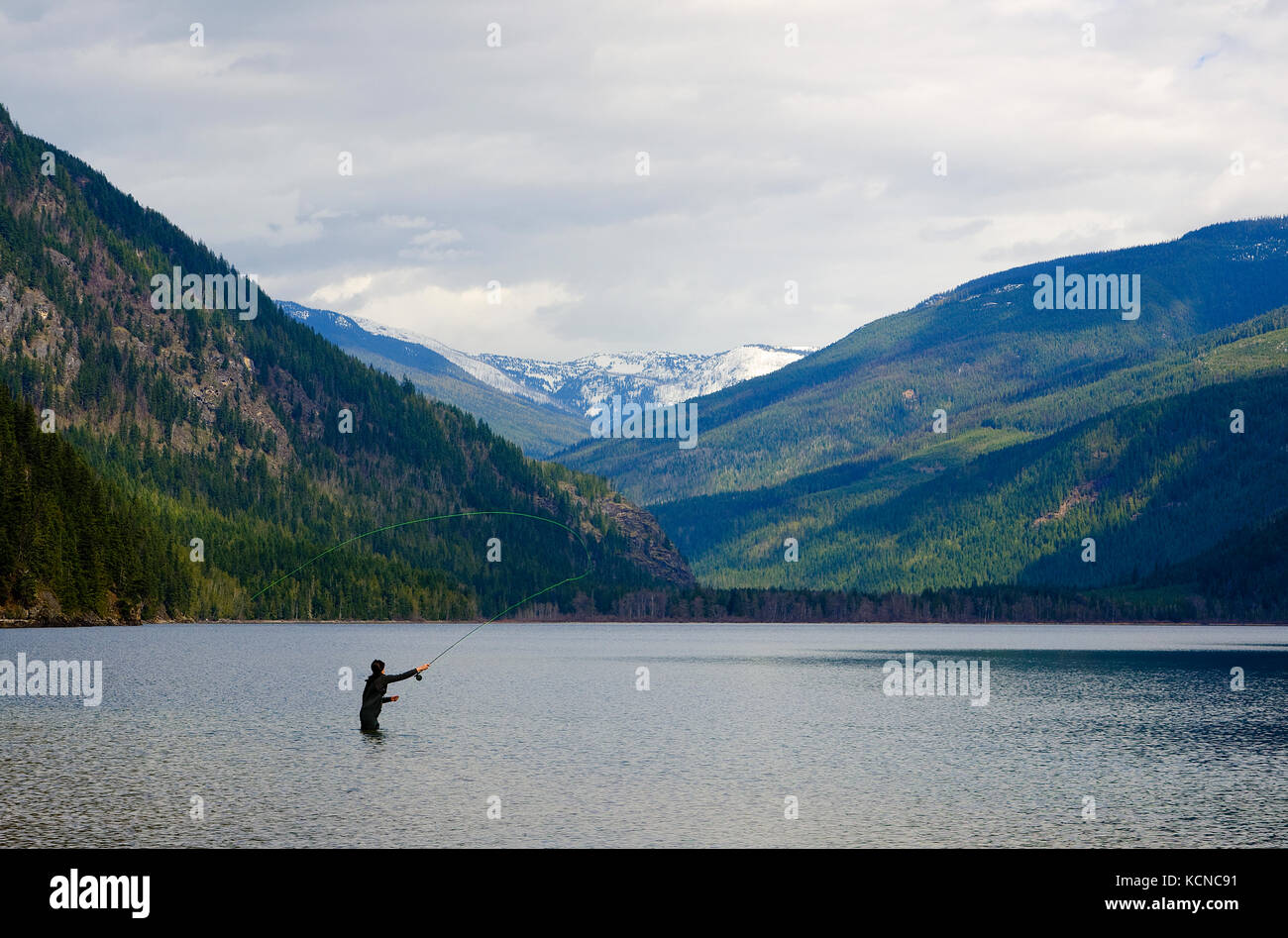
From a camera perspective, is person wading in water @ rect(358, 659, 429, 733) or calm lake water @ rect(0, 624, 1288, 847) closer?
calm lake water @ rect(0, 624, 1288, 847)

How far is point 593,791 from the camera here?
5475cm

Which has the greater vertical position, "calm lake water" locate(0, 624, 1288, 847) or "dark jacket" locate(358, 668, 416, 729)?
"dark jacket" locate(358, 668, 416, 729)

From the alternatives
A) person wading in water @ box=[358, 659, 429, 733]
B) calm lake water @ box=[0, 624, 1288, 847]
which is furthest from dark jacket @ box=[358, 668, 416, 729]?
calm lake water @ box=[0, 624, 1288, 847]

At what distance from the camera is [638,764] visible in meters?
63.1

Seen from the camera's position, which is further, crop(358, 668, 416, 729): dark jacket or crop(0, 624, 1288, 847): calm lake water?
crop(358, 668, 416, 729): dark jacket

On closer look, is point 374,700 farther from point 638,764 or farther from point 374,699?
point 638,764

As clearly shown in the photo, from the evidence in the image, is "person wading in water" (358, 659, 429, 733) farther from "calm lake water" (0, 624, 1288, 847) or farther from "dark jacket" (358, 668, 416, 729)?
"calm lake water" (0, 624, 1288, 847)

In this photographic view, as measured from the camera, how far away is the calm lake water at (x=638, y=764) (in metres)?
46.8

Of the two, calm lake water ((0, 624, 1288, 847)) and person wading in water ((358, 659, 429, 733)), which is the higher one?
person wading in water ((358, 659, 429, 733))

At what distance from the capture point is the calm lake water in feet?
154

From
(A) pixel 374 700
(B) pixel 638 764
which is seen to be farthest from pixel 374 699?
(B) pixel 638 764
